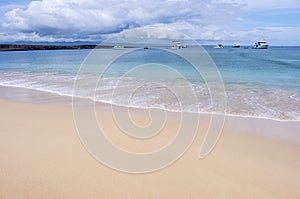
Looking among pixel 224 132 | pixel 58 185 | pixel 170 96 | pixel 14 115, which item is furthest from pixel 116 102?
pixel 58 185

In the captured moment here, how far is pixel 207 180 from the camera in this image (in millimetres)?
3973

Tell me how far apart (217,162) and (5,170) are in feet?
11.5

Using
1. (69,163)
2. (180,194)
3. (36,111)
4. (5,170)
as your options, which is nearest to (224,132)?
(180,194)

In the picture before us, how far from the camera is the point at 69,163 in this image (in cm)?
442

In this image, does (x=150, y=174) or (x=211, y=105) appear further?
(x=211, y=105)

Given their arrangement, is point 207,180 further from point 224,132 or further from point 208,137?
point 224,132

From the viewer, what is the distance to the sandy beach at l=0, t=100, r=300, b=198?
3.65 metres

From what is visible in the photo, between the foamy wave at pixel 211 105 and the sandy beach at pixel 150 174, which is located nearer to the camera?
Answer: the sandy beach at pixel 150 174

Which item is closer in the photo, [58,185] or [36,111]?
[58,185]

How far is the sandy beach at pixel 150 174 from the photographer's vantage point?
3652 millimetres

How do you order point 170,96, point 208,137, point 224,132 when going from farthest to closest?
point 170,96 → point 224,132 → point 208,137

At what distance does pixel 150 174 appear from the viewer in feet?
13.5

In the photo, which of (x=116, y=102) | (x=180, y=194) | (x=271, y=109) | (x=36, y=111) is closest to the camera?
(x=180, y=194)

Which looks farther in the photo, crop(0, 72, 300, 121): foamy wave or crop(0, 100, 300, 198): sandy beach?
crop(0, 72, 300, 121): foamy wave
